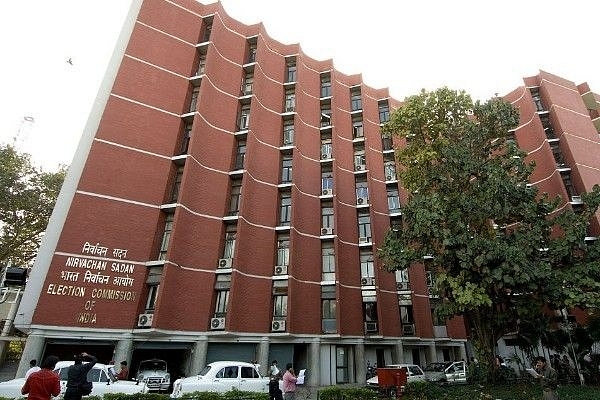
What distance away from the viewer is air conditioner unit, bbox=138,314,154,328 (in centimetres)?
1823

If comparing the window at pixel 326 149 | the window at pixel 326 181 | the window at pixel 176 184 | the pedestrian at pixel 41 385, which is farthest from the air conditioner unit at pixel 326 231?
the pedestrian at pixel 41 385

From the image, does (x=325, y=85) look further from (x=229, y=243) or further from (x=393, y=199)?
(x=229, y=243)

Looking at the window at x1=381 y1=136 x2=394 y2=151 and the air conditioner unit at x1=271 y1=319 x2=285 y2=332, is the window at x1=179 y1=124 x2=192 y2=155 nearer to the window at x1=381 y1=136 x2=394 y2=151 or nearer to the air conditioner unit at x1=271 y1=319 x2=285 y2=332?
the air conditioner unit at x1=271 y1=319 x2=285 y2=332

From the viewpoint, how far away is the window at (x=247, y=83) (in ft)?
91.0

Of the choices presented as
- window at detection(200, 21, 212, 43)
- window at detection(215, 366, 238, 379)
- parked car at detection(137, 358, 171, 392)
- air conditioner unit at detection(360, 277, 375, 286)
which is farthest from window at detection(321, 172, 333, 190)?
window at detection(215, 366, 238, 379)

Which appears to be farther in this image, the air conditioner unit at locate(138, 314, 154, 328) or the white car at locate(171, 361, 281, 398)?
the air conditioner unit at locate(138, 314, 154, 328)

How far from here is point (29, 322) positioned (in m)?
16.2

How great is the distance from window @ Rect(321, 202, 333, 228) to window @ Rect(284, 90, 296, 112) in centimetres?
829

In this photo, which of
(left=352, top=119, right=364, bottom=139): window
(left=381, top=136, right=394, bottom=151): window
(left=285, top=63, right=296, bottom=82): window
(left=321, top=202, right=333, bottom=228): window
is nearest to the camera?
(left=321, top=202, right=333, bottom=228): window

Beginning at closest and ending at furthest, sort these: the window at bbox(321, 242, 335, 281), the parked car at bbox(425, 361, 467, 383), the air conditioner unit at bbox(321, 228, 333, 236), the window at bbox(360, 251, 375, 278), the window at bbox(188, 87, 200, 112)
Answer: the parked car at bbox(425, 361, 467, 383)
the window at bbox(188, 87, 200, 112)
the window at bbox(321, 242, 335, 281)
the air conditioner unit at bbox(321, 228, 333, 236)
the window at bbox(360, 251, 375, 278)

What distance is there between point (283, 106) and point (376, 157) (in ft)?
30.9

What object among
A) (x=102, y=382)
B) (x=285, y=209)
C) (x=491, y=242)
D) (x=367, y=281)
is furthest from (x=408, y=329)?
(x=102, y=382)

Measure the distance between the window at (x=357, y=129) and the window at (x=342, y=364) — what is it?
17856 millimetres

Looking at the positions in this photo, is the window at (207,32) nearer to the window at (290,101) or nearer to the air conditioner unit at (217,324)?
the window at (290,101)
